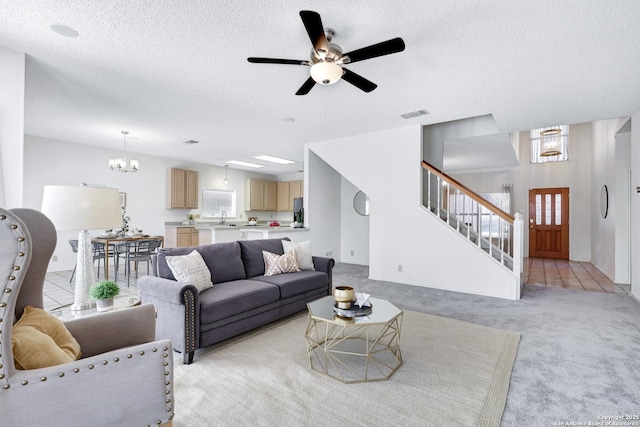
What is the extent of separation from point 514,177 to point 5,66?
1030 centimetres

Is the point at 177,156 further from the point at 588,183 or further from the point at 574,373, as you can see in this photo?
the point at 588,183

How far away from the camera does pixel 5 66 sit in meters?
2.72

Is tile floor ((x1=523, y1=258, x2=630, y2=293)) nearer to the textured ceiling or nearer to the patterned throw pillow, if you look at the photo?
the textured ceiling

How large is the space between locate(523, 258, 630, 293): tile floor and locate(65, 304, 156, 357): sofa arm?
18.9 feet

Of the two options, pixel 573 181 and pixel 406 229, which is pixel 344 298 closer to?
pixel 406 229

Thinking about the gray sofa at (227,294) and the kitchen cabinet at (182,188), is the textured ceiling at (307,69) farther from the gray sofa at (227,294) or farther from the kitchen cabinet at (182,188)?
the kitchen cabinet at (182,188)

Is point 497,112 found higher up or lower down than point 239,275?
higher up

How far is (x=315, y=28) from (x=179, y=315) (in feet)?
7.69

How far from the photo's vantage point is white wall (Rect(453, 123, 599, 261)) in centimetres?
775

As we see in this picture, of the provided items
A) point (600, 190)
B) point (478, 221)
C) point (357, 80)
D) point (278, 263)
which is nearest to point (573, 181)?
point (600, 190)

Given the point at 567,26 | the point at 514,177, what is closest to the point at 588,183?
the point at 514,177

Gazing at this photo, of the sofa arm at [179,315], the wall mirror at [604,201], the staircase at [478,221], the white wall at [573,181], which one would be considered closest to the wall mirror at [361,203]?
the staircase at [478,221]

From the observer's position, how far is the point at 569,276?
5.83 meters

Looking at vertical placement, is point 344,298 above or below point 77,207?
below
